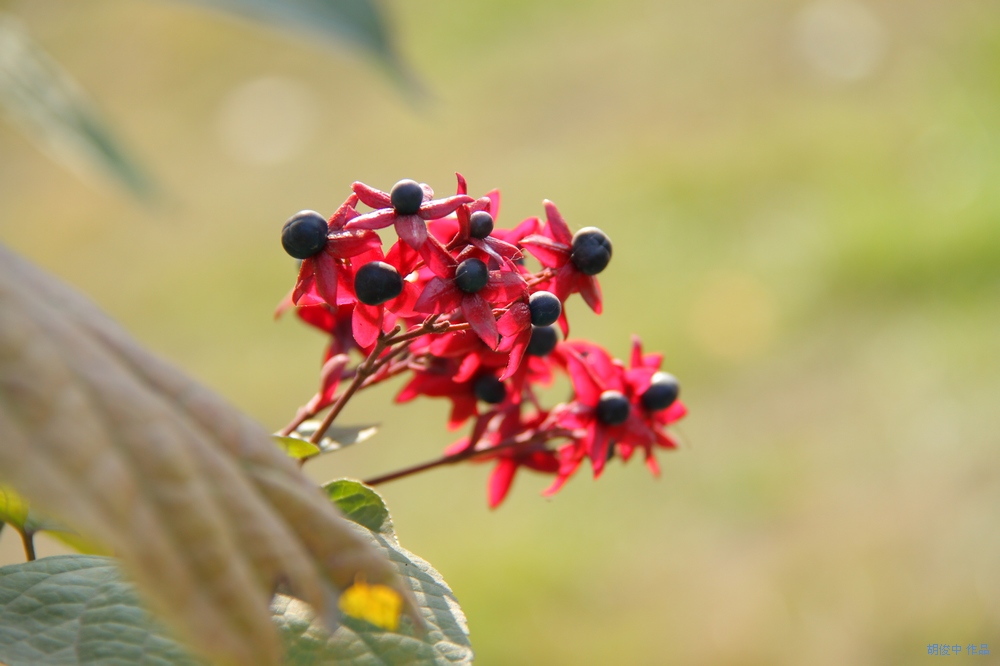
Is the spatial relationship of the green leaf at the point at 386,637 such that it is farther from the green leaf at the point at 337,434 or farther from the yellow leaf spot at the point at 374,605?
the green leaf at the point at 337,434

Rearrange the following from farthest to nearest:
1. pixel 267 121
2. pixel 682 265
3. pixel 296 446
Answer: pixel 267 121, pixel 682 265, pixel 296 446

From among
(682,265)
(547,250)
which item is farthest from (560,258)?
(682,265)

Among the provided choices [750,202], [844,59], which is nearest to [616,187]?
[750,202]

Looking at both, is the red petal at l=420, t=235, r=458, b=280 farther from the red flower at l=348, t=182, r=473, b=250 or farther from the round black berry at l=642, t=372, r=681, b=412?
the round black berry at l=642, t=372, r=681, b=412

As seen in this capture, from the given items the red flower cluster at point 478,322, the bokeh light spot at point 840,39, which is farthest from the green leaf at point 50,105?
the bokeh light spot at point 840,39

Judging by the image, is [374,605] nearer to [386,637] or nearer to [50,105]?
[386,637]

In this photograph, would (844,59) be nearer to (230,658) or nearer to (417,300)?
(417,300)
